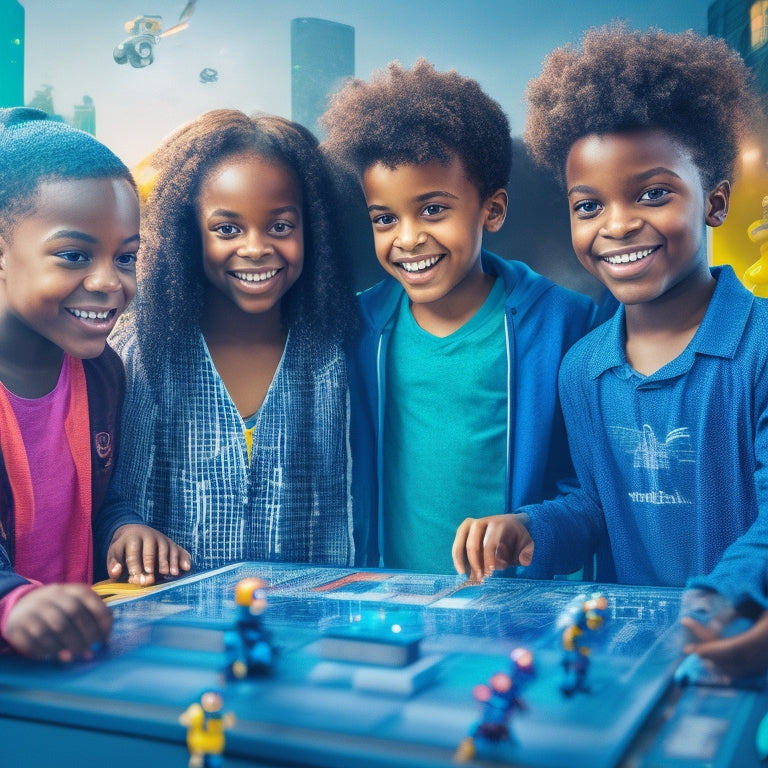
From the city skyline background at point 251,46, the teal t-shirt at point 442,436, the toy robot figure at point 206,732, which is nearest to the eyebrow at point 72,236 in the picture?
the city skyline background at point 251,46

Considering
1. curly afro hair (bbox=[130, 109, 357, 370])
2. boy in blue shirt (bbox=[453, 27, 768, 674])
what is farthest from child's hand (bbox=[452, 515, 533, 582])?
curly afro hair (bbox=[130, 109, 357, 370])

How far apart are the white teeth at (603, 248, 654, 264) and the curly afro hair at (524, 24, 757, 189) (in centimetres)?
12

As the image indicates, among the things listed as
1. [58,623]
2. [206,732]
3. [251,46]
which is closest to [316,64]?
[251,46]

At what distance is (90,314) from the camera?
3.33ft

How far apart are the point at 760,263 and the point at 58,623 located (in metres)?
0.86

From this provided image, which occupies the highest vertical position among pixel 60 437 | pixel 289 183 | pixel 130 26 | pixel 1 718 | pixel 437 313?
pixel 130 26

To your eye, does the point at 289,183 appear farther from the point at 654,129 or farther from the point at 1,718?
the point at 1,718

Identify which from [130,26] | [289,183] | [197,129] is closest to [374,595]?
[289,183]

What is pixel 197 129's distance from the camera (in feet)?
3.81

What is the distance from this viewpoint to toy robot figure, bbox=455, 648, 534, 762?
18.4 inches

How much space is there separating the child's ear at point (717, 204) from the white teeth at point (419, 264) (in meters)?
0.33

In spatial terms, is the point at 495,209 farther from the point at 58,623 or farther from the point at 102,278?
the point at 58,623

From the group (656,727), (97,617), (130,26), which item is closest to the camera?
(656,727)

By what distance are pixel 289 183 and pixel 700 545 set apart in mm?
669
